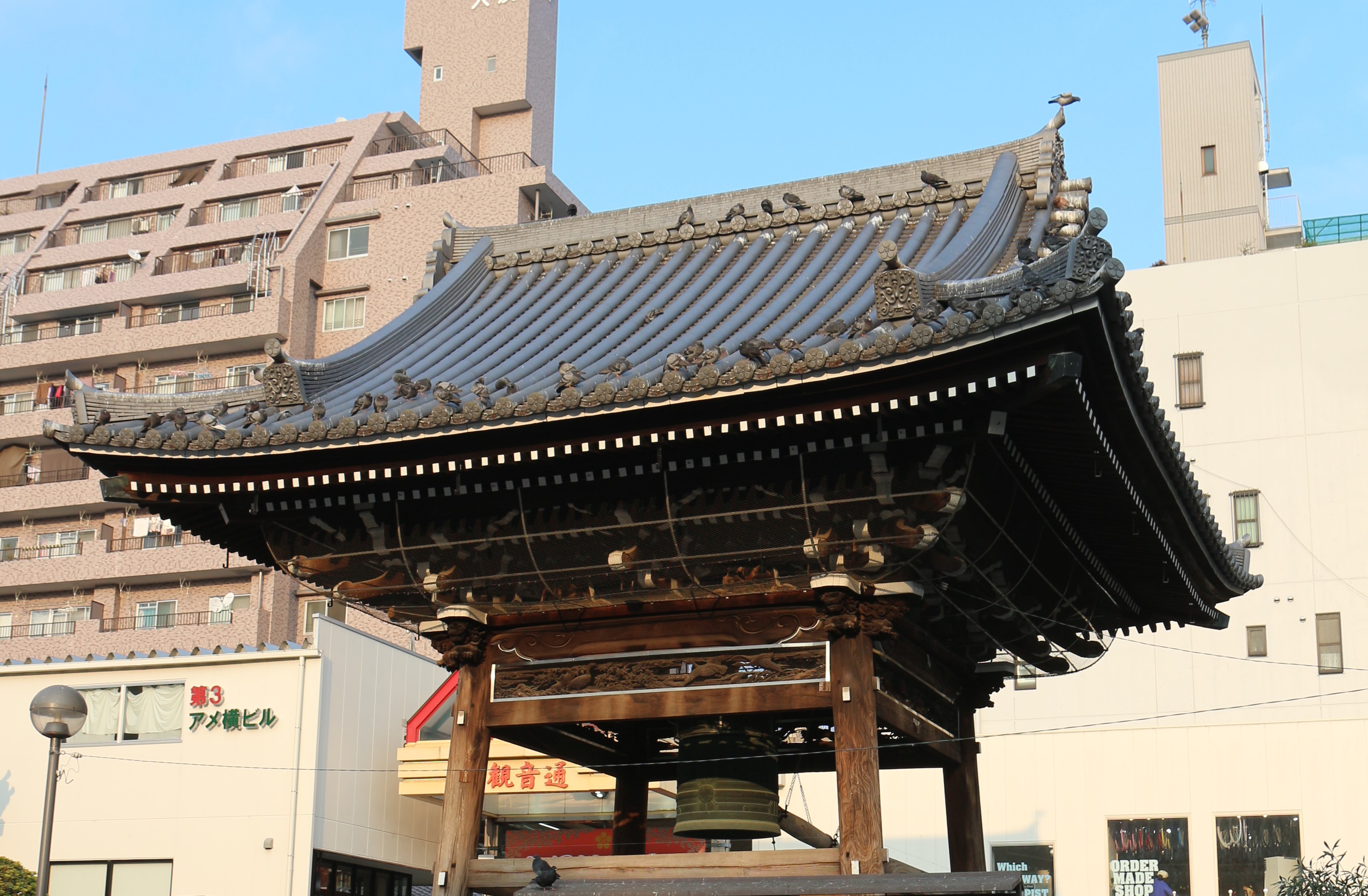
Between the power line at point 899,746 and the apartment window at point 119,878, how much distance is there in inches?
74.1

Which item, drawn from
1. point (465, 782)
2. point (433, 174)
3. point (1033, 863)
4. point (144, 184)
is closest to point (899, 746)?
point (465, 782)

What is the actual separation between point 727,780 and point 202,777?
17221mm

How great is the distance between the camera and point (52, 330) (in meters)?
64.7

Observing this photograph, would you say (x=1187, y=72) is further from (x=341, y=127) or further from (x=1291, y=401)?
(x=341, y=127)

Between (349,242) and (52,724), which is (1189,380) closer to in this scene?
(349,242)

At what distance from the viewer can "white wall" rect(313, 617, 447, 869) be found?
96.3 feet

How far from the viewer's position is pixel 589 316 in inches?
666

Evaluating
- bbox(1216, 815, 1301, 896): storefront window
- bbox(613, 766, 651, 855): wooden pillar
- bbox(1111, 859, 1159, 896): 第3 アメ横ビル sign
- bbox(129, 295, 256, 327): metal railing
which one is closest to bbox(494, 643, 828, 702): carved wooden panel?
bbox(613, 766, 651, 855): wooden pillar

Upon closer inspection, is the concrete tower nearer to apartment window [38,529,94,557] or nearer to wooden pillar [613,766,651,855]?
apartment window [38,529,94,557]

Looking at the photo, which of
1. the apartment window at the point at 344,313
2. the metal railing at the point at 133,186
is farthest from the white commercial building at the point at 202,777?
the metal railing at the point at 133,186

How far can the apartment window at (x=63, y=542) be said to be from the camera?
60.1 meters

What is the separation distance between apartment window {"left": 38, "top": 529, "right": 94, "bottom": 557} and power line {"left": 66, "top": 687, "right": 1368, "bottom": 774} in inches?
1301

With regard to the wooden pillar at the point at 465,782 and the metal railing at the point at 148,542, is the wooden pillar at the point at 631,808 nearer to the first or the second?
the wooden pillar at the point at 465,782

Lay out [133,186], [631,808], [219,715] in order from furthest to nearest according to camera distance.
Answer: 1. [133,186]
2. [219,715]
3. [631,808]
